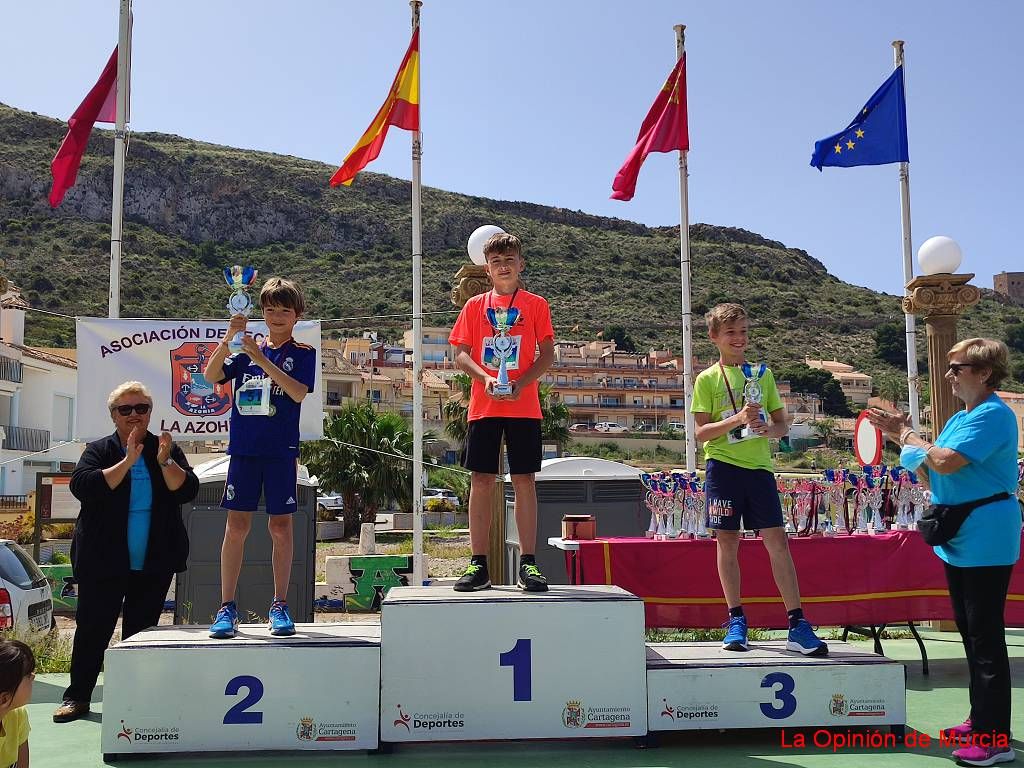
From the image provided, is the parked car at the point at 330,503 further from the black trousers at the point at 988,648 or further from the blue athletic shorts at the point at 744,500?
the black trousers at the point at 988,648

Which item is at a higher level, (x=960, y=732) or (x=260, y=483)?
(x=260, y=483)

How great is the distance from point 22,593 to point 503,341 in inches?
215

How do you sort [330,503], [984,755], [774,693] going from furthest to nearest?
[330,503] → [774,693] → [984,755]

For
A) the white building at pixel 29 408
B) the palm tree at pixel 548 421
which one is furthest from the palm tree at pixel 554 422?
the white building at pixel 29 408

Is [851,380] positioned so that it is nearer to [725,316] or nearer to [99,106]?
[99,106]

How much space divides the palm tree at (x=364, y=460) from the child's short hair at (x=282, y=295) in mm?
22386

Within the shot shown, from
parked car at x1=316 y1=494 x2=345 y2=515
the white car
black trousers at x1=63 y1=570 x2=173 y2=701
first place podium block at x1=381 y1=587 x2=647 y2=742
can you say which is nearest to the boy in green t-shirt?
first place podium block at x1=381 y1=587 x2=647 y2=742

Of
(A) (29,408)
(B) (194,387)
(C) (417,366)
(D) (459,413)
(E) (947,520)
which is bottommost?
(E) (947,520)

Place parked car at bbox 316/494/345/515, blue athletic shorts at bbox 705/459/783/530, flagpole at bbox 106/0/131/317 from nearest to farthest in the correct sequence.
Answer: blue athletic shorts at bbox 705/459/783/530 → flagpole at bbox 106/0/131/317 → parked car at bbox 316/494/345/515

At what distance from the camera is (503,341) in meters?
4.27

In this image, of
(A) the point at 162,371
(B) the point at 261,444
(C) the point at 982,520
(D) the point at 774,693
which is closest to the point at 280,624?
(B) the point at 261,444

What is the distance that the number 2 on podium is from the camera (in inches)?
151

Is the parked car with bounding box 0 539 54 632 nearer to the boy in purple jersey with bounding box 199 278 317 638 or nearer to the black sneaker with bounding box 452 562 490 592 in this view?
the boy in purple jersey with bounding box 199 278 317 638

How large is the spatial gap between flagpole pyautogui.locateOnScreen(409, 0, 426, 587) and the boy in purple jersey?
12.2ft
